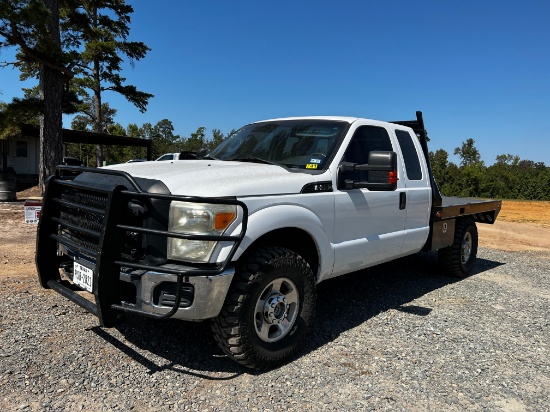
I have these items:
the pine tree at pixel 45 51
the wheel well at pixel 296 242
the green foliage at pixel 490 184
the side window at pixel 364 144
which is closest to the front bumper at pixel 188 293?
the wheel well at pixel 296 242

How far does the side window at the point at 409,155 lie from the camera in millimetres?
4812

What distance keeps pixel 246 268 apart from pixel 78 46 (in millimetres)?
21965

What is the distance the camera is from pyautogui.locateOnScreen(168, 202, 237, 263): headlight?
2.74 m

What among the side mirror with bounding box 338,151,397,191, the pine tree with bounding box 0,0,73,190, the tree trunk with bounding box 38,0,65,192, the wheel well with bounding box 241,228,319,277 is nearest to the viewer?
the wheel well with bounding box 241,228,319,277

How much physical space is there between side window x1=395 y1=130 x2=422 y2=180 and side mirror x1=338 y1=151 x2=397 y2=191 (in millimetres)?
1196

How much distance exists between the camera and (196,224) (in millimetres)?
2750

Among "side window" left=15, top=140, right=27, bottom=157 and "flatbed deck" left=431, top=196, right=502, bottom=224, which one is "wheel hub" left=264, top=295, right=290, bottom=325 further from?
"side window" left=15, top=140, right=27, bottom=157

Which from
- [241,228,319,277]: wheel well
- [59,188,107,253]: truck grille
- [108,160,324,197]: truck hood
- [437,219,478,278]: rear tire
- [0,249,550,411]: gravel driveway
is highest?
[108,160,324,197]: truck hood

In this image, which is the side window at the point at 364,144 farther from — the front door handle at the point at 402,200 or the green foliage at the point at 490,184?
the green foliage at the point at 490,184

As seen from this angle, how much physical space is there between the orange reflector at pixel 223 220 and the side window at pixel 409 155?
8.70 feet

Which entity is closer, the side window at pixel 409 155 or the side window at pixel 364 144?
the side window at pixel 364 144

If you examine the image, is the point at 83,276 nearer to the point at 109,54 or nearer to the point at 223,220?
the point at 223,220

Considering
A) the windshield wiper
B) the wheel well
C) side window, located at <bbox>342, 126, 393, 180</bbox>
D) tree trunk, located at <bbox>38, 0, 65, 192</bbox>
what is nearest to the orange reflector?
the wheel well

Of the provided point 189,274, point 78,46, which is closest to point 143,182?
point 189,274
